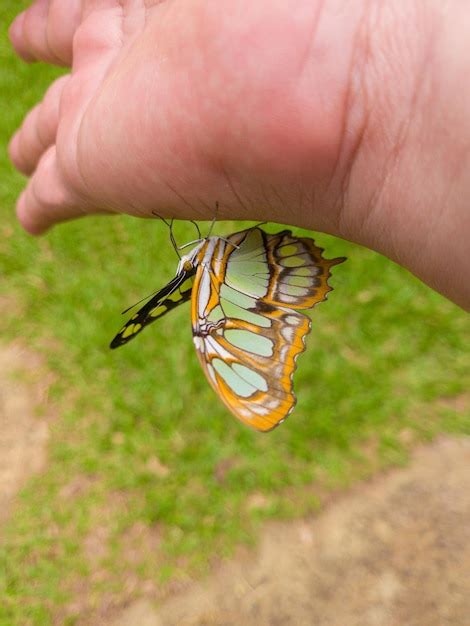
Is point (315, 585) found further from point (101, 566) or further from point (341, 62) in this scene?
point (341, 62)

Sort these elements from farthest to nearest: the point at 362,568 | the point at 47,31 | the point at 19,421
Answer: the point at 19,421
the point at 362,568
the point at 47,31

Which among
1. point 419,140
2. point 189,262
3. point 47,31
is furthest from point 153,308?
point 47,31

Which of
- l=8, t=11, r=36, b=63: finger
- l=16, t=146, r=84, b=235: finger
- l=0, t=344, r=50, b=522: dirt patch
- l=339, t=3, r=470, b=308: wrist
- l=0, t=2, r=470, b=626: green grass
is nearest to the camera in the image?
l=339, t=3, r=470, b=308: wrist

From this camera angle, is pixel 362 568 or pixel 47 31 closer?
pixel 47 31

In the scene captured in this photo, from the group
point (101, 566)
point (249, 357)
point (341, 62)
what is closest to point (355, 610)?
point (101, 566)

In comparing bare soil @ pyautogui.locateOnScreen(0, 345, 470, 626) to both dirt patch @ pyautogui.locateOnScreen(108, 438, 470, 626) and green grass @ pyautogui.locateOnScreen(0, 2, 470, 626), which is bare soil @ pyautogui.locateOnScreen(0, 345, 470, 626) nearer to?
dirt patch @ pyautogui.locateOnScreen(108, 438, 470, 626)

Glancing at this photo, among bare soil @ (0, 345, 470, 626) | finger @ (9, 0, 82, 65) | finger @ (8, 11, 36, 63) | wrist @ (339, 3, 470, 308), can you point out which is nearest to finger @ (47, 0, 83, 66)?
finger @ (9, 0, 82, 65)

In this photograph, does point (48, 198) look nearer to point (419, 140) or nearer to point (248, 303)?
point (248, 303)
